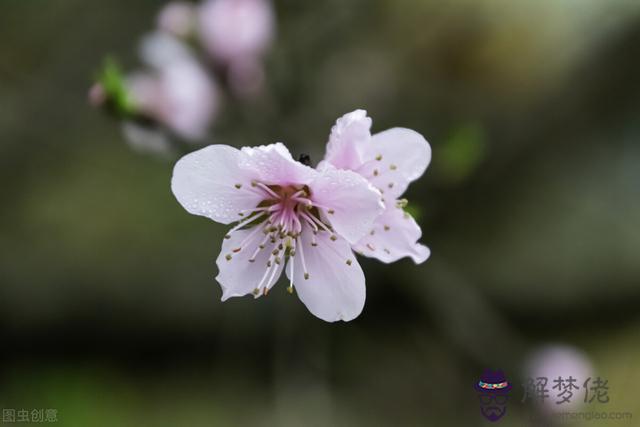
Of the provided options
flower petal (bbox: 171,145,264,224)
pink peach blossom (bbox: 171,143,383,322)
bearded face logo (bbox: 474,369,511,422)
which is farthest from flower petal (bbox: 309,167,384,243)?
bearded face logo (bbox: 474,369,511,422)

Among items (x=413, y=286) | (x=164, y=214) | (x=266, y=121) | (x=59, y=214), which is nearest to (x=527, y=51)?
(x=413, y=286)

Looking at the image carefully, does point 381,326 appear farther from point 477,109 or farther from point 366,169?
point 366,169

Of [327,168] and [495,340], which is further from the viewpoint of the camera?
[495,340]

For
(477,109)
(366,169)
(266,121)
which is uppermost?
(477,109)

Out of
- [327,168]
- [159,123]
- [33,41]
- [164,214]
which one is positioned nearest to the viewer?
[327,168]

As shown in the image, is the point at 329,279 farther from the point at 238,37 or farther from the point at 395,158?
the point at 238,37

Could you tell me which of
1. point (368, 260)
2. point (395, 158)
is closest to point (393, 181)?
point (395, 158)

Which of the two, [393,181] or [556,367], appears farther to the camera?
[556,367]
